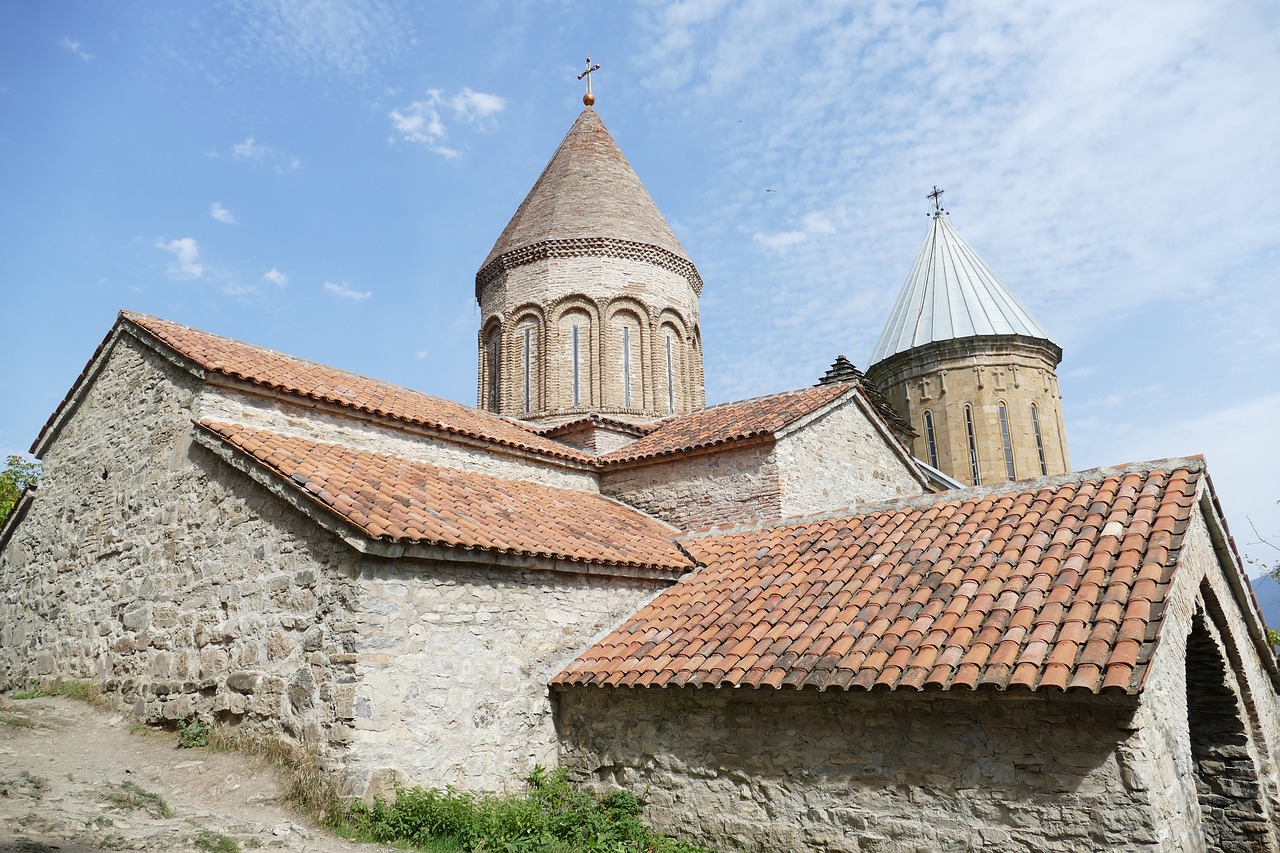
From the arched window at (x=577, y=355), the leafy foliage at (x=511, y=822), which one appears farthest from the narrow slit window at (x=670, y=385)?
the leafy foliage at (x=511, y=822)

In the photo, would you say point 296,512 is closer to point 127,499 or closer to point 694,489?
point 127,499

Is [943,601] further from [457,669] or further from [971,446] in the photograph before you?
[971,446]

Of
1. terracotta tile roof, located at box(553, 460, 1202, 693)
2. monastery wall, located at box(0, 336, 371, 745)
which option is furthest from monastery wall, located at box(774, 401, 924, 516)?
monastery wall, located at box(0, 336, 371, 745)

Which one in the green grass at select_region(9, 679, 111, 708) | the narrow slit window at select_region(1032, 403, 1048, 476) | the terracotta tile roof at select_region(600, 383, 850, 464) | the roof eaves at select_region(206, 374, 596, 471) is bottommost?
the green grass at select_region(9, 679, 111, 708)

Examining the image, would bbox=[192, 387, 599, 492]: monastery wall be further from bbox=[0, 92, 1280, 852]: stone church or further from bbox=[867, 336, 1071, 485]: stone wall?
bbox=[867, 336, 1071, 485]: stone wall

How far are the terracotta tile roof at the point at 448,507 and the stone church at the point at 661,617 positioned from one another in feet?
0.19

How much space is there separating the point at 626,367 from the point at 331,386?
5979 mm

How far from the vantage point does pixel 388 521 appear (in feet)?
20.6

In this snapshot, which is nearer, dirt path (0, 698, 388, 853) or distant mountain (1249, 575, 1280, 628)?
dirt path (0, 698, 388, 853)

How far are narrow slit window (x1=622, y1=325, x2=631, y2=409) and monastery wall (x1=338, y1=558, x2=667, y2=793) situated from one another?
6.88 m

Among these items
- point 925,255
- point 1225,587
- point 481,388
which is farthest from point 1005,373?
point 1225,587

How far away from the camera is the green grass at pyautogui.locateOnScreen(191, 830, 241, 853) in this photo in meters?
4.71

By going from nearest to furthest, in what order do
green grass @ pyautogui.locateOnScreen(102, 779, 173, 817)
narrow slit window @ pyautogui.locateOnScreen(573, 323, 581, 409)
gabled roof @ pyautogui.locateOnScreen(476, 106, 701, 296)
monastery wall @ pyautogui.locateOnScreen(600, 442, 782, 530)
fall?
green grass @ pyautogui.locateOnScreen(102, 779, 173, 817) < monastery wall @ pyautogui.locateOnScreen(600, 442, 782, 530) < narrow slit window @ pyautogui.locateOnScreen(573, 323, 581, 409) < gabled roof @ pyautogui.locateOnScreen(476, 106, 701, 296)

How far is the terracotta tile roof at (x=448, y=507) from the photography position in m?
6.46
